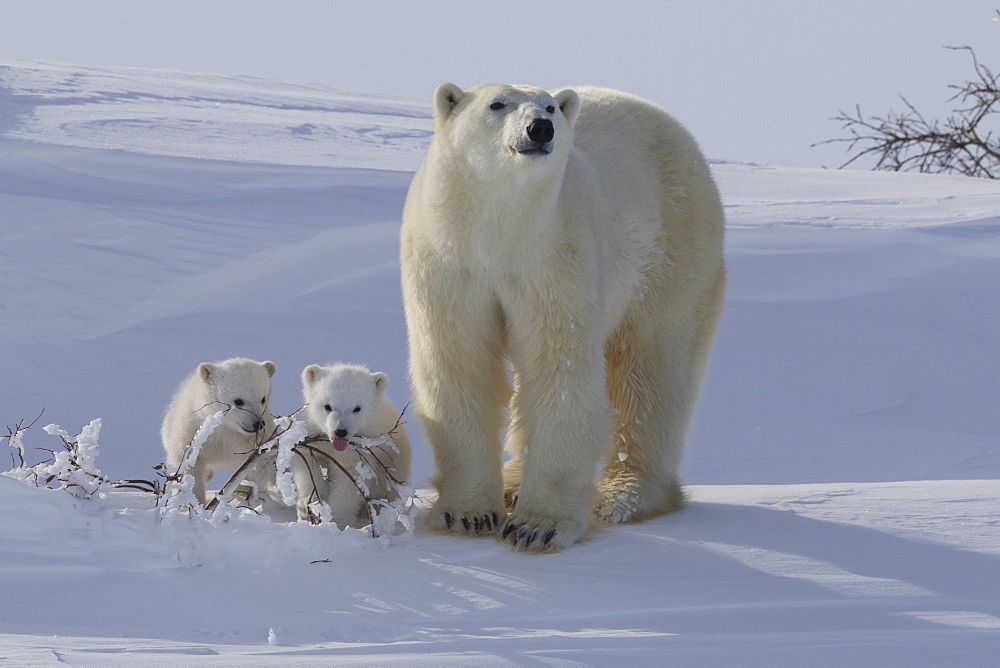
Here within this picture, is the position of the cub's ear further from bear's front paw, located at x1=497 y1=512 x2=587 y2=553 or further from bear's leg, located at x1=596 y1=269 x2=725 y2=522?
bear's leg, located at x1=596 y1=269 x2=725 y2=522

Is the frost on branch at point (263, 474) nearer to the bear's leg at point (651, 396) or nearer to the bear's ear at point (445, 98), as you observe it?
the bear's leg at point (651, 396)

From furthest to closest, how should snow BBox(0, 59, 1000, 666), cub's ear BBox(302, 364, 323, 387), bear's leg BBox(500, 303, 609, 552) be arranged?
cub's ear BBox(302, 364, 323, 387) < bear's leg BBox(500, 303, 609, 552) < snow BBox(0, 59, 1000, 666)

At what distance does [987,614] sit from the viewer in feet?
9.64

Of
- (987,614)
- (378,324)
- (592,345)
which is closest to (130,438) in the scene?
(378,324)

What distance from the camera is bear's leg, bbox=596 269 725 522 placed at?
4.23 meters

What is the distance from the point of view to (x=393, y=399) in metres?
7.05

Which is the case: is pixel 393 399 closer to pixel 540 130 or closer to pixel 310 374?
pixel 310 374

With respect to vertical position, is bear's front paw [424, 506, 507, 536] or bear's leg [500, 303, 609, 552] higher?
bear's leg [500, 303, 609, 552]

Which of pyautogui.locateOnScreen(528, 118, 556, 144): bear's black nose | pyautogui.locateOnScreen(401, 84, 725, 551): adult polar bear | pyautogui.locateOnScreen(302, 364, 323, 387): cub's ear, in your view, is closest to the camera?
pyautogui.locateOnScreen(528, 118, 556, 144): bear's black nose

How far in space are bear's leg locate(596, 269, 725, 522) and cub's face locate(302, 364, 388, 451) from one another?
931 millimetres

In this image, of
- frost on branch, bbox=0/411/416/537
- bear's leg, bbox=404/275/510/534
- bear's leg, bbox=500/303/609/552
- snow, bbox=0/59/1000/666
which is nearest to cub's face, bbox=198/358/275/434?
frost on branch, bbox=0/411/416/537

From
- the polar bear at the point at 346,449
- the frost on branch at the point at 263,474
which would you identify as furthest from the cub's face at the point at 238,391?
the polar bear at the point at 346,449

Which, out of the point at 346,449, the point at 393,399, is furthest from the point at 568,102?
the point at 393,399

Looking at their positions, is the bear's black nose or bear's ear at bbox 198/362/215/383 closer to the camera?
the bear's black nose
